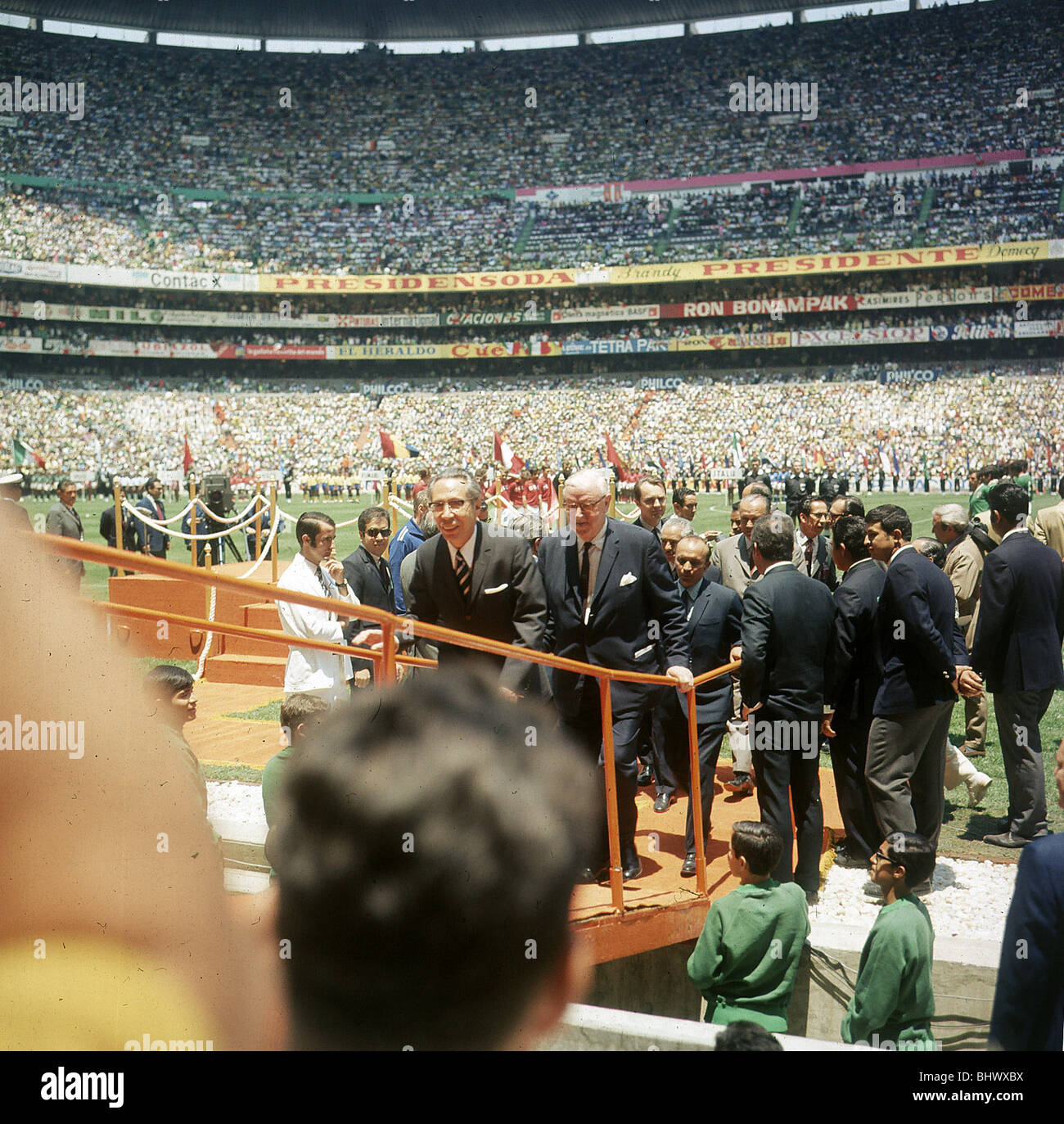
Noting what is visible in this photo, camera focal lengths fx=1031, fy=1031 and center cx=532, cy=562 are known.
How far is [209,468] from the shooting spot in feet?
146

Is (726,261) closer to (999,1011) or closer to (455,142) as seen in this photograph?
(455,142)

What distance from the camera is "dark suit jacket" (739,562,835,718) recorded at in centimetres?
517

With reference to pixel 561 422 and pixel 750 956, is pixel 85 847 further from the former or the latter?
pixel 561 422

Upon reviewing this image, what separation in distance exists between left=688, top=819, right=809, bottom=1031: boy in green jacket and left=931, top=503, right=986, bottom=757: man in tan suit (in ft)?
15.3

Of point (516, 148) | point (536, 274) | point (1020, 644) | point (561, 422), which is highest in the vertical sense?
point (516, 148)

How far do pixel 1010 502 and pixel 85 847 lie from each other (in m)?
6.40

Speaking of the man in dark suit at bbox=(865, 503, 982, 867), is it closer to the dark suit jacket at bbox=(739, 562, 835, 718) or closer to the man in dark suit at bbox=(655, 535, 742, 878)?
the dark suit jacket at bbox=(739, 562, 835, 718)

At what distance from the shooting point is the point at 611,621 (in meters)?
4.77

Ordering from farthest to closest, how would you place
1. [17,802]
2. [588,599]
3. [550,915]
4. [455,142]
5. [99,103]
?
[455,142], [99,103], [588,599], [550,915], [17,802]

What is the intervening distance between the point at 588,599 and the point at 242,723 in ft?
15.9

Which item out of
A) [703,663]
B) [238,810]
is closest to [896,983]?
[703,663]

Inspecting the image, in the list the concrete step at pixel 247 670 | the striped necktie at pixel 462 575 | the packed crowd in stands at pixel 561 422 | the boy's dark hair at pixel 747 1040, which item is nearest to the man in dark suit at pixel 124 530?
the concrete step at pixel 247 670

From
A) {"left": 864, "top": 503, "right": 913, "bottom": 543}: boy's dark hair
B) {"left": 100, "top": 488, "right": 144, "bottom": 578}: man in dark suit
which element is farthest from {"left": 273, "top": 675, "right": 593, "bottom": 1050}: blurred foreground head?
{"left": 100, "top": 488, "right": 144, "bottom": 578}: man in dark suit
